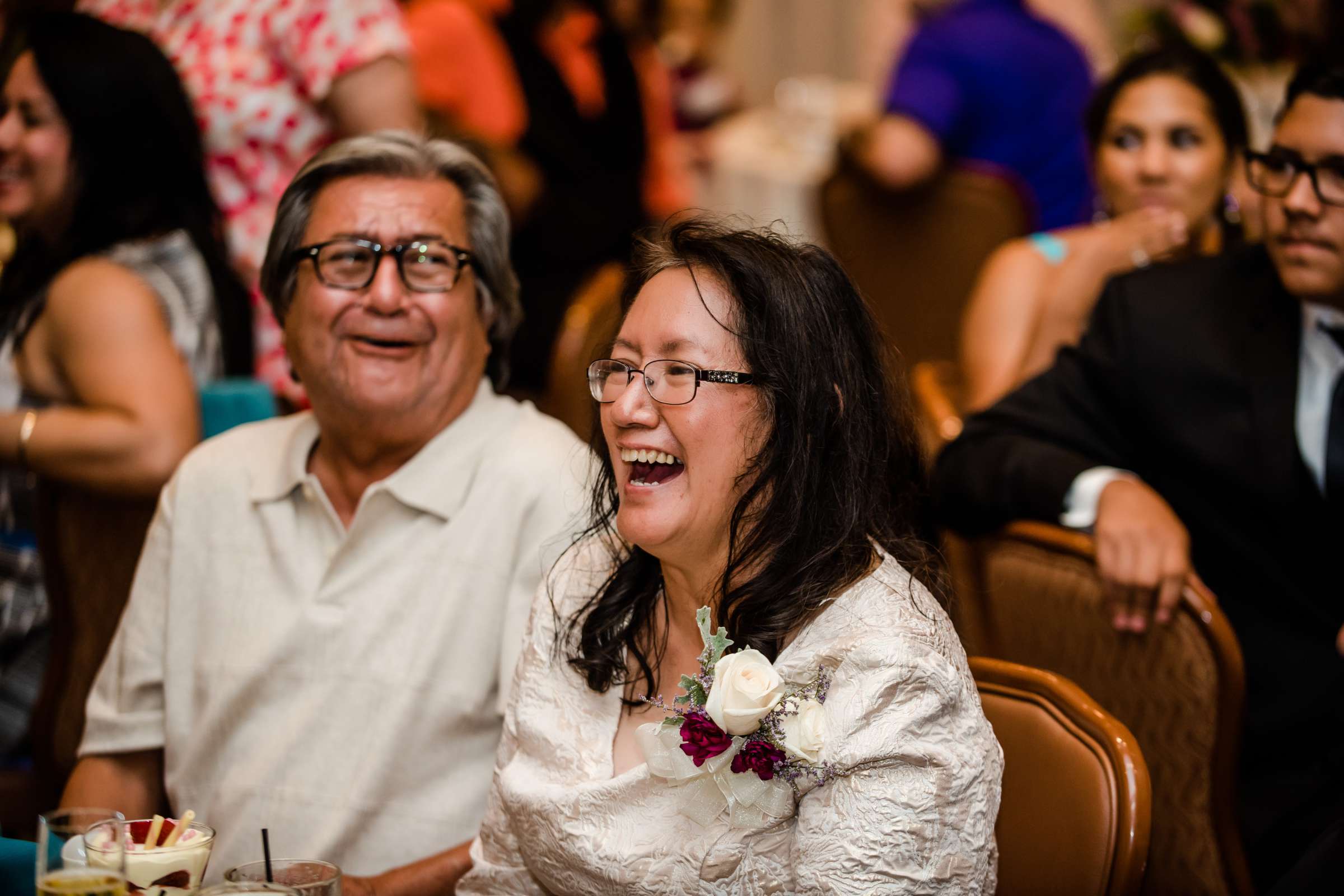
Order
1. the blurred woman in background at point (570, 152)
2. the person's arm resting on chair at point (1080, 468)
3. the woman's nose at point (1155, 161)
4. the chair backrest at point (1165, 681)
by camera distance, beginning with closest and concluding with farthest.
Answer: the chair backrest at point (1165, 681), the person's arm resting on chair at point (1080, 468), the woman's nose at point (1155, 161), the blurred woman in background at point (570, 152)

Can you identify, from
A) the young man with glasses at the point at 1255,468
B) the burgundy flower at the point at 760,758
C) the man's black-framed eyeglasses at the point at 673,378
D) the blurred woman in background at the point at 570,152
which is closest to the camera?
the burgundy flower at the point at 760,758

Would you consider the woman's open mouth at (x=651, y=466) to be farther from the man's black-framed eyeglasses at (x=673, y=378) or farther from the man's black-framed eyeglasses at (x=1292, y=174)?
the man's black-framed eyeglasses at (x=1292, y=174)

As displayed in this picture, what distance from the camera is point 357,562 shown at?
201 cm

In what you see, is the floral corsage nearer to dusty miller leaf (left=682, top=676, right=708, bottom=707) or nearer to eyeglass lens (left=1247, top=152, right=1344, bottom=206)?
dusty miller leaf (left=682, top=676, right=708, bottom=707)

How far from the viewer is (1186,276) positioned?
7.75 ft

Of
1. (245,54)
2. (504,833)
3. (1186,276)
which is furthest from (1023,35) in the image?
(504,833)

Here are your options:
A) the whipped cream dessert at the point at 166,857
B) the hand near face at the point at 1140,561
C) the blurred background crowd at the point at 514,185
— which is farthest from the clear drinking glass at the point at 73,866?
the hand near face at the point at 1140,561

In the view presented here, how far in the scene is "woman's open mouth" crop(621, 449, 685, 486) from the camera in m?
1.55

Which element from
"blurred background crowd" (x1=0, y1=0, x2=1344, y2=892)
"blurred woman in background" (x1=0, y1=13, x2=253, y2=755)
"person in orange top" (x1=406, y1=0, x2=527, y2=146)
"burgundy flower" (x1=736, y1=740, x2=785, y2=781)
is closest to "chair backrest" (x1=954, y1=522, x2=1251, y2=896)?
"blurred background crowd" (x1=0, y1=0, x2=1344, y2=892)

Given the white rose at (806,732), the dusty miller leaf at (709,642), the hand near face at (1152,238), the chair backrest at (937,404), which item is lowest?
the chair backrest at (937,404)

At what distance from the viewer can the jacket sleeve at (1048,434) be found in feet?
7.41

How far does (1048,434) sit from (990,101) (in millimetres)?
2183

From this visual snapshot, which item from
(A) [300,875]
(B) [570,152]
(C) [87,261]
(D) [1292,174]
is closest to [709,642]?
(A) [300,875]

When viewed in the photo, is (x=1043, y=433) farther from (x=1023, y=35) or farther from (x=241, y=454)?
(x=1023, y=35)
